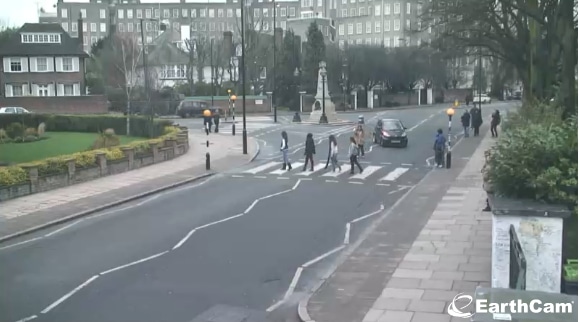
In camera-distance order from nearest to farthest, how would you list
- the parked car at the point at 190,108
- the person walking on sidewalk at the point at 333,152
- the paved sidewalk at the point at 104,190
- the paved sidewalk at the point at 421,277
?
the paved sidewalk at the point at 421,277
the paved sidewalk at the point at 104,190
the person walking on sidewalk at the point at 333,152
the parked car at the point at 190,108

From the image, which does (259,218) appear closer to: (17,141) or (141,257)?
(141,257)

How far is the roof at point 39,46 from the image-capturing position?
70062 mm

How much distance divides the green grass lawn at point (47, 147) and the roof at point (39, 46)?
91.1 ft

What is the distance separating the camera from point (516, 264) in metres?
9.24

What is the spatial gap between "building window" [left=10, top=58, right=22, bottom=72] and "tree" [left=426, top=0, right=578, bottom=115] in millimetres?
43149

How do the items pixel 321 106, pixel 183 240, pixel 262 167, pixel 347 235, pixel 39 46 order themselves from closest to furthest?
pixel 183 240, pixel 347 235, pixel 262 167, pixel 321 106, pixel 39 46

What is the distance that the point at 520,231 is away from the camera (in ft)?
33.3

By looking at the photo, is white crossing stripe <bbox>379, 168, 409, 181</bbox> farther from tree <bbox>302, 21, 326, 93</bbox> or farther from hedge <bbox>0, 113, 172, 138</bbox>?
tree <bbox>302, 21, 326, 93</bbox>

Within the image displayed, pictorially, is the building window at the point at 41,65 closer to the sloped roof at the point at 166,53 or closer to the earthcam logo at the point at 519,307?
the sloped roof at the point at 166,53

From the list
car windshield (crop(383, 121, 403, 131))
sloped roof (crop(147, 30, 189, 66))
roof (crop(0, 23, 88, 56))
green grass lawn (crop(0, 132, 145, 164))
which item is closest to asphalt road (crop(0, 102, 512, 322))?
green grass lawn (crop(0, 132, 145, 164))

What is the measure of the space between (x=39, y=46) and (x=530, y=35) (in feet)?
164

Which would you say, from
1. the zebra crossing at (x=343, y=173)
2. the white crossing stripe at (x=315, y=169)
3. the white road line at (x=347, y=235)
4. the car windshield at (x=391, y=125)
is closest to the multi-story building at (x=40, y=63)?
the car windshield at (x=391, y=125)

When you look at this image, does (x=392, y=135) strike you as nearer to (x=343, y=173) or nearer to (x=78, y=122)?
(x=343, y=173)

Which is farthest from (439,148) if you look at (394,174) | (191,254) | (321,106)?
(321,106)
